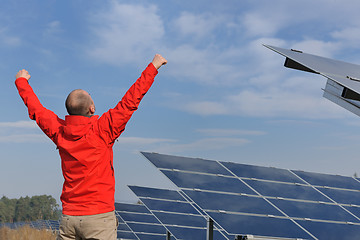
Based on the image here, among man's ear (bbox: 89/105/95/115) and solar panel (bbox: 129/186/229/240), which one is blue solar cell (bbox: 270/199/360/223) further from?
man's ear (bbox: 89/105/95/115)

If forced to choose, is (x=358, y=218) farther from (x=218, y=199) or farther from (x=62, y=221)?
(x=62, y=221)

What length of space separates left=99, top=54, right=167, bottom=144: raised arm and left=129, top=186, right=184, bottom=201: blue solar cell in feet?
38.3

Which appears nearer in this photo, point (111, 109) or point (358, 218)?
point (111, 109)

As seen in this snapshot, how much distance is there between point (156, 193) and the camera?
1681 centimetres

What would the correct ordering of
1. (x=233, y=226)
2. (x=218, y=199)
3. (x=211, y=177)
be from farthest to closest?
1. (x=211, y=177)
2. (x=218, y=199)
3. (x=233, y=226)

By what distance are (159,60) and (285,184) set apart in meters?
7.55

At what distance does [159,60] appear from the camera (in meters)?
4.91

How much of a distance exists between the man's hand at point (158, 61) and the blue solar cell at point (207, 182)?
5320 mm

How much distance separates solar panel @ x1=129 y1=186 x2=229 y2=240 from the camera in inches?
531

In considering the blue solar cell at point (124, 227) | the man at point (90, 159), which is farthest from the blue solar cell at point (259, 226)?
the blue solar cell at point (124, 227)

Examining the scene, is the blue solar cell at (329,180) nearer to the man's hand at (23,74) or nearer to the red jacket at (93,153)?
the red jacket at (93,153)

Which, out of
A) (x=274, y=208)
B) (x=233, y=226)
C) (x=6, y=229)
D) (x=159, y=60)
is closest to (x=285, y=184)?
(x=274, y=208)

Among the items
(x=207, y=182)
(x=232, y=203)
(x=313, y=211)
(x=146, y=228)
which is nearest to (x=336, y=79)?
(x=232, y=203)

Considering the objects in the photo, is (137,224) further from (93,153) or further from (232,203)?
(93,153)
